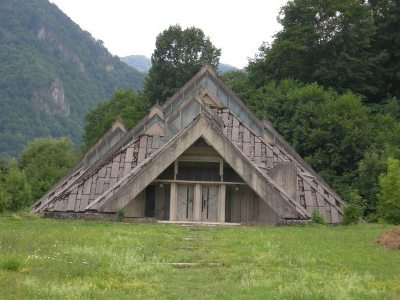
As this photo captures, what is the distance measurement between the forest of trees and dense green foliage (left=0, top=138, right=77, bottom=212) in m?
0.27

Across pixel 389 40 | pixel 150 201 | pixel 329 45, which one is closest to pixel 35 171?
pixel 329 45

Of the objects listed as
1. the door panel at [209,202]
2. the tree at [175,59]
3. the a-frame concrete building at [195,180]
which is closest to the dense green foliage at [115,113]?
the tree at [175,59]

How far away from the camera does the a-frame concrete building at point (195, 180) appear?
2961 centimetres

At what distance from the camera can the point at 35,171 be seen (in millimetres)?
82062

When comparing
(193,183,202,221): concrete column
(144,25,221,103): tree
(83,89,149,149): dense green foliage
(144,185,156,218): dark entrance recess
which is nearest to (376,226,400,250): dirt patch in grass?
(193,183,202,221): concrete column

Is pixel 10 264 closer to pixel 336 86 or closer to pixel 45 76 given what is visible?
pixel 336 86

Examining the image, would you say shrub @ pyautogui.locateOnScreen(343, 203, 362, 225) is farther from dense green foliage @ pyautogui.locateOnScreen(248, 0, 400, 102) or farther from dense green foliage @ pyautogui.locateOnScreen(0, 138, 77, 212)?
dense green foliage @ pyautogui.locateOnScreen(248, 0, 400, 102)

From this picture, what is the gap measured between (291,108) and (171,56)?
1185 inches

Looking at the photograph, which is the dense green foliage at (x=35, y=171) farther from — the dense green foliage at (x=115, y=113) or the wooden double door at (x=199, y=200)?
the wooden double door at (x=199, y=200)

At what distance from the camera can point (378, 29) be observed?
6350cm

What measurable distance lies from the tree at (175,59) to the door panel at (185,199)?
41686 millimetres

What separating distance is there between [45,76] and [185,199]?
5230 inches

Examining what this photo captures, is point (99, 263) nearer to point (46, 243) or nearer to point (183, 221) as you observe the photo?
point (46, 243)

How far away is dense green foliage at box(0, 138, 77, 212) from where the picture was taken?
53.7 metres
